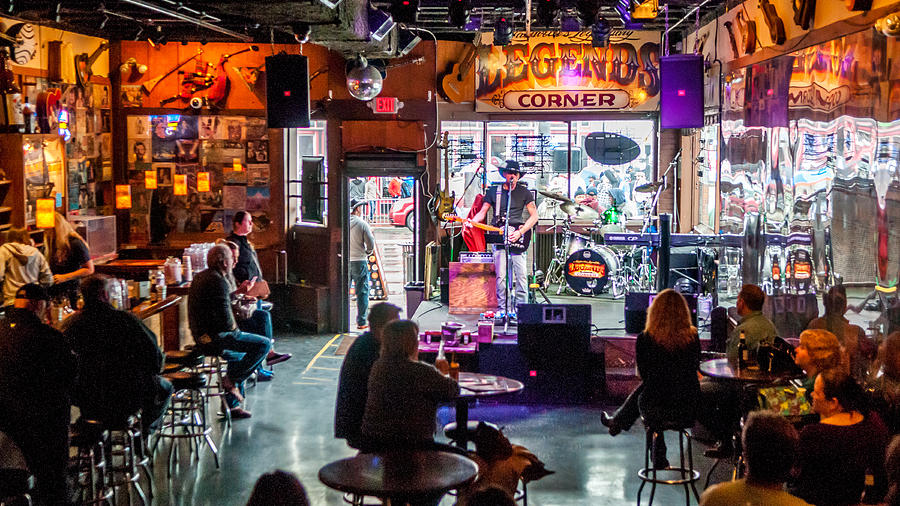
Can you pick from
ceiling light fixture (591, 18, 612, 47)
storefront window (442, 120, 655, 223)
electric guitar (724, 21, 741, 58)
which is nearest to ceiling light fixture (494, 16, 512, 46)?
ceiling light fixture (591, 18, 612, 47)

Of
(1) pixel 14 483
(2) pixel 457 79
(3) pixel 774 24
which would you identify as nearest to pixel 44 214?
(2) pixel 457 79

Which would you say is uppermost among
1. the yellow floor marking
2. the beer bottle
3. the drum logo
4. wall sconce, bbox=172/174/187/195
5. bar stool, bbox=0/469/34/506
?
wall sconce, bbox=172/174/187/195

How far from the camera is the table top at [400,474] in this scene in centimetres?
418

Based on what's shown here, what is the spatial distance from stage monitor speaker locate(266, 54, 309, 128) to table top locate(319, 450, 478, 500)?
6.65m

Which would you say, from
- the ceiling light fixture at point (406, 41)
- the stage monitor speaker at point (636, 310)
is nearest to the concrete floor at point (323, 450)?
the stage monitor speaker at point (636, 310)

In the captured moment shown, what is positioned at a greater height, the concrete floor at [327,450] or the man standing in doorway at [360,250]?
the man standing in doorway at [360,250]

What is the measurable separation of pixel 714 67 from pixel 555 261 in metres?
3.60

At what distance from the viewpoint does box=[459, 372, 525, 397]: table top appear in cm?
593

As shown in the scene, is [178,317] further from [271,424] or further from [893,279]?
[893,279]

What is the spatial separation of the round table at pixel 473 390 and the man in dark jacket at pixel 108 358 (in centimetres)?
203

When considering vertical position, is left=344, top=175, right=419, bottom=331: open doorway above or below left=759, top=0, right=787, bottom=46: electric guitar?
below

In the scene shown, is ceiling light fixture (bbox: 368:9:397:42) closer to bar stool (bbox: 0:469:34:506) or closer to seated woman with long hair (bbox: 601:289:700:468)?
seated woman with long hair (bbox: 601:289:700:468)

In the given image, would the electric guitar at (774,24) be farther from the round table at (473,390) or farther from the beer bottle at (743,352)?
the round table at (473,390)

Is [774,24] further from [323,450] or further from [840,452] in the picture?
[323,450]
